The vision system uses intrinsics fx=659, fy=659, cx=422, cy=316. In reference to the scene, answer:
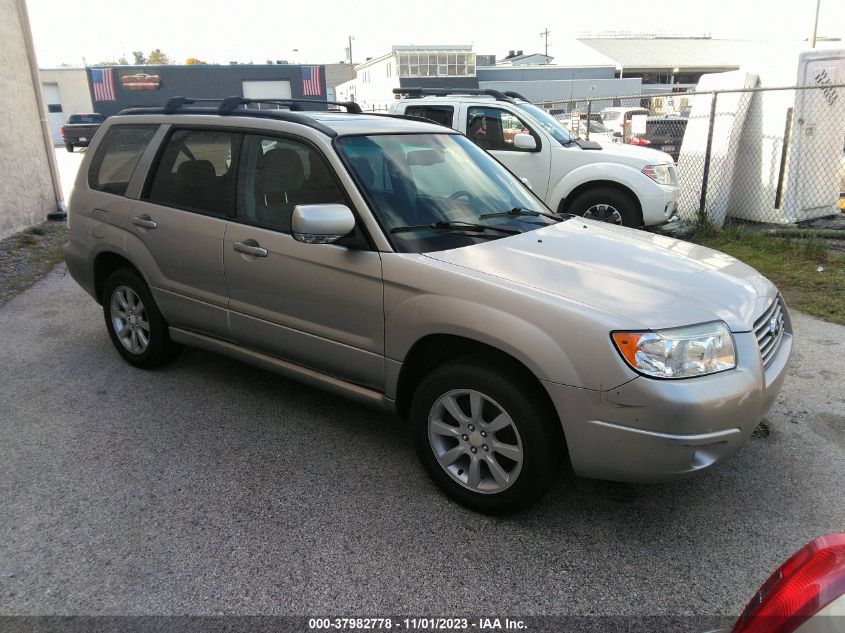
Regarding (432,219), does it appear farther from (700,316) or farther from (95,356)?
(95,356)

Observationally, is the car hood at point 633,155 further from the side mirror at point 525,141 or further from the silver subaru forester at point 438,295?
the silver subaru forester at point 438,295

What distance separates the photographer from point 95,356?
5.18 m

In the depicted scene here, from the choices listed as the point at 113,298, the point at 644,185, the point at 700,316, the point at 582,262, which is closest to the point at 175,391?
the point at 113,298

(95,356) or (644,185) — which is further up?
(644,185)

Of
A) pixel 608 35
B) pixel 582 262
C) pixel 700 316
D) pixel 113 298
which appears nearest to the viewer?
pixel 700 316

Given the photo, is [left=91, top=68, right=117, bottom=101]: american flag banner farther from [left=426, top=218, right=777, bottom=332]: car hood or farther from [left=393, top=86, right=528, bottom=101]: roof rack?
[left=426, top=218, right=777, bottom=332]: car hood

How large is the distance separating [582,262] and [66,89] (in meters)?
62.5


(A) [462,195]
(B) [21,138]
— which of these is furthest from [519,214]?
(B) [21,138]

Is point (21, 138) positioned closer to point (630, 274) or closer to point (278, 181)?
point (278, 181)

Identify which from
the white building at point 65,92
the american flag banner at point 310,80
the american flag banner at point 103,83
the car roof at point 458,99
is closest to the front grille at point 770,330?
the car roof at point 458,99

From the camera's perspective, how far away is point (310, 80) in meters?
57.0

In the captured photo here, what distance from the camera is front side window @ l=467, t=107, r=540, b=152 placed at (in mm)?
8734

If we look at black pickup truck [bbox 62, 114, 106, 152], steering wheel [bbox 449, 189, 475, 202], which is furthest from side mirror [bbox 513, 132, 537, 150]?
black pickup truck [bbox 62, 114, 106, 152]

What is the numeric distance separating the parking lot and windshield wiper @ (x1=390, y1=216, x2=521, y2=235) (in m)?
1.26
